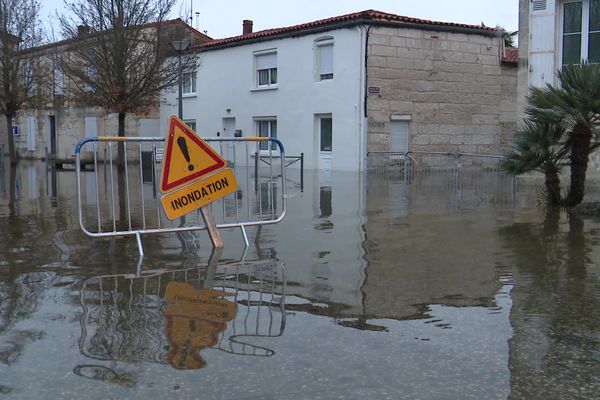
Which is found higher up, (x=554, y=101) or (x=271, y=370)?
(x=554, y=101)

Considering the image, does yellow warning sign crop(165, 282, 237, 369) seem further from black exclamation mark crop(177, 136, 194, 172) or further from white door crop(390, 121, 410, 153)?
white door crop(390, 121, 410, 153)

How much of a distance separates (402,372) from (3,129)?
41.1 metres

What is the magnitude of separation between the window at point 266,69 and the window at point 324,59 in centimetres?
251

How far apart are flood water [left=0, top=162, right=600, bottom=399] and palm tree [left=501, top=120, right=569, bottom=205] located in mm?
1081

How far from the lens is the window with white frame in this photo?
57.3ft

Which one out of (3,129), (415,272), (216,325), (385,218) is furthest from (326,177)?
(3,129)

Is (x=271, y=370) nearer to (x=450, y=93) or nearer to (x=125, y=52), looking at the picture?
(x=125, y=52)

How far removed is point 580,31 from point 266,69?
13.1 meters

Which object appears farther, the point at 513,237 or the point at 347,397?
the point at 513,237

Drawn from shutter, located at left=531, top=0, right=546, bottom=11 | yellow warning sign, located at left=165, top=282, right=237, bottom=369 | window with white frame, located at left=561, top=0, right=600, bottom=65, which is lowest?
yellow warning sign, located at left=165, top=282, right=237, bottom=369

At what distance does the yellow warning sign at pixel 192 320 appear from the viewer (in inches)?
177

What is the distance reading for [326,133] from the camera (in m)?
25.5

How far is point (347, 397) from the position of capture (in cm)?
383

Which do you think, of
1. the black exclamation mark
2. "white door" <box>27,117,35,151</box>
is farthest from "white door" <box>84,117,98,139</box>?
the black exclamation mark
